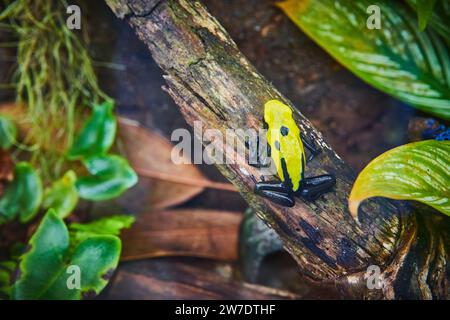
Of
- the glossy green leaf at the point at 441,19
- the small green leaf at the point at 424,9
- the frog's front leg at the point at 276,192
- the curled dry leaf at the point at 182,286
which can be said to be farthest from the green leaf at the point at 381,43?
the curled dry leaf at the point at 182,286

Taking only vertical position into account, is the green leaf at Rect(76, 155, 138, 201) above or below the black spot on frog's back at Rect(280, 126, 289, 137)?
below

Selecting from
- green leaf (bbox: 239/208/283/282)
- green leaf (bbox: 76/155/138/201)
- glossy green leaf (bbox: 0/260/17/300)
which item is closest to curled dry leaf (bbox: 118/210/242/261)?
green leaf (bbox: 239/208/283/282)

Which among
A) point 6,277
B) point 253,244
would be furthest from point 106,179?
point 253,244

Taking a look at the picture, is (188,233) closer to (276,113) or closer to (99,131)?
(99,131)

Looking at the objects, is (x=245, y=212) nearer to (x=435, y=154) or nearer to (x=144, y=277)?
(x=144, y=277)

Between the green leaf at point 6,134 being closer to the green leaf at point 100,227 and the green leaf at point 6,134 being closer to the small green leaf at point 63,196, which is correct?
the small green leaf at point 63,196

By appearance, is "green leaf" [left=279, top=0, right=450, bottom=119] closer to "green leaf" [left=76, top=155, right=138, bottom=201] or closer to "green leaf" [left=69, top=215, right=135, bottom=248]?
"green leaf" [left=76, top=155, right=138, bottom=201]
